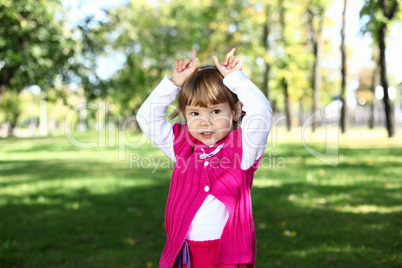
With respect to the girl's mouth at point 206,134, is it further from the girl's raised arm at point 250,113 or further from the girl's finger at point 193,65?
the girl's finger at point 193,65

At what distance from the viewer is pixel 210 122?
2.28 m

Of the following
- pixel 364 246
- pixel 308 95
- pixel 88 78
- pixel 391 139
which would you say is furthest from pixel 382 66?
pixel 308 95

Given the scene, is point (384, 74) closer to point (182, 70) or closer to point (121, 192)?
point (121, 192)

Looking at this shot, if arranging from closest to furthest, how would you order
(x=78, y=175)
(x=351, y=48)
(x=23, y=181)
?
(x=23, y=181) → (x=78, y=175) → (x=351, y=48)

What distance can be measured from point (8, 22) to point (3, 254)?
13.3 feet

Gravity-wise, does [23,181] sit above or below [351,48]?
below

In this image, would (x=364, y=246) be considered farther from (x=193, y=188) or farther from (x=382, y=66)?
(x=382, y=66)

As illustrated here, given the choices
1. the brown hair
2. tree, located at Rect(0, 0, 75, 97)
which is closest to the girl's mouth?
the brown hair

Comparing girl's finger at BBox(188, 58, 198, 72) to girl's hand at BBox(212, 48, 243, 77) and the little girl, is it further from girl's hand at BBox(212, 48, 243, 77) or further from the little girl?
girl's hand at BBox(212, 48, 243, 77)

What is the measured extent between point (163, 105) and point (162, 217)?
4186 mm

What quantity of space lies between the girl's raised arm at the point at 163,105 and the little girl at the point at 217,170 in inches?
0.7

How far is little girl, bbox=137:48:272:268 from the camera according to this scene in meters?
2.17

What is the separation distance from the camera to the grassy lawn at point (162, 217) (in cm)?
→ 449

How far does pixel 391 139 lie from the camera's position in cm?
1897
